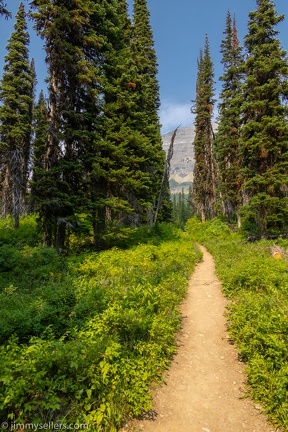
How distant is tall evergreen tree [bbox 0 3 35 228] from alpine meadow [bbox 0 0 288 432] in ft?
0.47

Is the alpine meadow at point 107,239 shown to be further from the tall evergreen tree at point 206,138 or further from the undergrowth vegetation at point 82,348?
the tall evergreen tree at point 206,138

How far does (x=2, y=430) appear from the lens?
3.55 meters

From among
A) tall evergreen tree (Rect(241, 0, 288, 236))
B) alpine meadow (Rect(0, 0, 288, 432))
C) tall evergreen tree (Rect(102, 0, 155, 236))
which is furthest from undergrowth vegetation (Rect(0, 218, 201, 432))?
tall evergreen tree (Rect(241, 0, 288, 236))

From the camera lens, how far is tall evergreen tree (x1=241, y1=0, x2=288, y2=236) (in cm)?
1828

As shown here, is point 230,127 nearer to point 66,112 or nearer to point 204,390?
point 66,112

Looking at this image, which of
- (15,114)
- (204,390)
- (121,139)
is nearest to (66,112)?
(121,139)

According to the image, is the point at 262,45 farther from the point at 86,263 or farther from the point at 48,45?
the point at 86,263

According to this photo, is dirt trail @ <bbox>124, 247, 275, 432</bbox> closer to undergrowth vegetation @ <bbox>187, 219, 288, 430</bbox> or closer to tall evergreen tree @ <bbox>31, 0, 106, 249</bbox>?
undergrowth vegetation @ <bbox>187, 219, 288, 430</bbox>

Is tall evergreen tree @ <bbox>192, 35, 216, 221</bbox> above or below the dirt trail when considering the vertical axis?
above

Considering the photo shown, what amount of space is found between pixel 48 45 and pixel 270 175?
51.3 ft

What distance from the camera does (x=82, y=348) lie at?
174 inches

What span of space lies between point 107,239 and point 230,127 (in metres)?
21.3

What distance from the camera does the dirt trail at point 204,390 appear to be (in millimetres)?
4293

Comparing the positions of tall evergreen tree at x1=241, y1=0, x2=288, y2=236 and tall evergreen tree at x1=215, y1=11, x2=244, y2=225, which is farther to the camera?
tall evergreen tree at x1=215, y1=11, x2=244, y2=225
